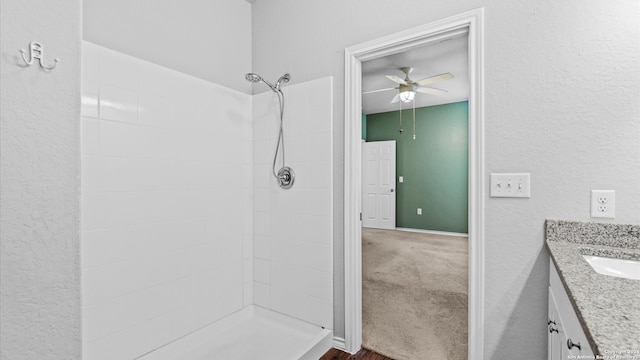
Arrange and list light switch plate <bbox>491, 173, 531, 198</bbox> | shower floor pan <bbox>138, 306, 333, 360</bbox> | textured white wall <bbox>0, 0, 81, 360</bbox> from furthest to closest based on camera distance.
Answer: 1. shower floor pan <bbox>138, 306, 333, 360</bbox>
2. light switch plate <bbox>491, 173, 531, 198</bbox>
3. textured white wall <bbox>0, 0, 81, 360</bbox>

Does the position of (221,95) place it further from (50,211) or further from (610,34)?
(610,34)

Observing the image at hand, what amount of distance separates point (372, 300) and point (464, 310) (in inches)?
31.2

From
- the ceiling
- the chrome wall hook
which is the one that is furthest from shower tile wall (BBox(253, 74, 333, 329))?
the chrome wall hook

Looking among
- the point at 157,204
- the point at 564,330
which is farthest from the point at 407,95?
the point at 564,330

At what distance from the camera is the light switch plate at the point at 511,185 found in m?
1.48

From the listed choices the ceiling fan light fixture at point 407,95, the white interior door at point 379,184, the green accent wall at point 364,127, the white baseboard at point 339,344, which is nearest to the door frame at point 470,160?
the white baseboard at point 339,344

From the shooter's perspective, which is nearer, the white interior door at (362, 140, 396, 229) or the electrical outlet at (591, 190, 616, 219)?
the electrical outlet at (591, 190, 616, 219)

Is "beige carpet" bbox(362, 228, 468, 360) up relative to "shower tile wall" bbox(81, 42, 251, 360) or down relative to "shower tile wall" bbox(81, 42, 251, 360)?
down

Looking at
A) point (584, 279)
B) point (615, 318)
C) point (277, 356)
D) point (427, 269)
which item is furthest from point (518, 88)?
point (427, 269)

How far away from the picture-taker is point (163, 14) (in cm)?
191

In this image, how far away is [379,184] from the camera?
251 inches

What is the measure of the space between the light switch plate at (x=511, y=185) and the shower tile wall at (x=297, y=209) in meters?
0.98

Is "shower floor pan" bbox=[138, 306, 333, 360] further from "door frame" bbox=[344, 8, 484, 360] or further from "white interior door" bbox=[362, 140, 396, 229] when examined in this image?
"white interior door" bbox=[362, 140, 396, 229]

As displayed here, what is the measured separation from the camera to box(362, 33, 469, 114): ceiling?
330 centimetres
